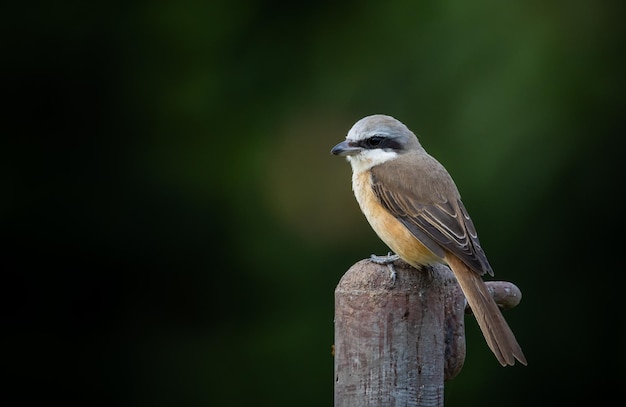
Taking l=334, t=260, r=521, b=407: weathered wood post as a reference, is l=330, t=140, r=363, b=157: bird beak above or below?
above

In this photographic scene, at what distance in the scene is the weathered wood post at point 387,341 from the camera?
2732 millimetres

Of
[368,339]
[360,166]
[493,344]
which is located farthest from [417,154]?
[368,339]

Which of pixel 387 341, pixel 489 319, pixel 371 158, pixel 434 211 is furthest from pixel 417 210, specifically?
pixel 387 341

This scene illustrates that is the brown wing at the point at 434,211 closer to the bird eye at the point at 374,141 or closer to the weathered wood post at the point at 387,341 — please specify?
the bird eye at the point at 374,141

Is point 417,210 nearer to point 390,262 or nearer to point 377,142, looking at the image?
point 377,142

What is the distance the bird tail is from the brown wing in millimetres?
72

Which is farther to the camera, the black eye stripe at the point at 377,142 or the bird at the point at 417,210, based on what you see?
the black eye stripe at the point at 377,142

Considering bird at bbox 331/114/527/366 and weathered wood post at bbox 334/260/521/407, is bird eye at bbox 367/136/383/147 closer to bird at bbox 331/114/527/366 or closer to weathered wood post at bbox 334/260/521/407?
bird at bbox 331/114/527/366

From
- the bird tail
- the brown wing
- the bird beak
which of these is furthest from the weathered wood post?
the bird beak

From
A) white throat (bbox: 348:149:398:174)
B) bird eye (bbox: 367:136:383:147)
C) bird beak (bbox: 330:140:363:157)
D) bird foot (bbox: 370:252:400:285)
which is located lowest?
bird foot (bbox: 370:252:400:285)

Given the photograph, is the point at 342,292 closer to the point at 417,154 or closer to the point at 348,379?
the point at 348,379

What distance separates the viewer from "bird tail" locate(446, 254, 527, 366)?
3080 millimetres

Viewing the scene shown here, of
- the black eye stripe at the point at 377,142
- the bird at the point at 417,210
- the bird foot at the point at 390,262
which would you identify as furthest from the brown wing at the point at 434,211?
the bird foot at the point at 390,262

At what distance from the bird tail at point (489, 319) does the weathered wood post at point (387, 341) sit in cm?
31
